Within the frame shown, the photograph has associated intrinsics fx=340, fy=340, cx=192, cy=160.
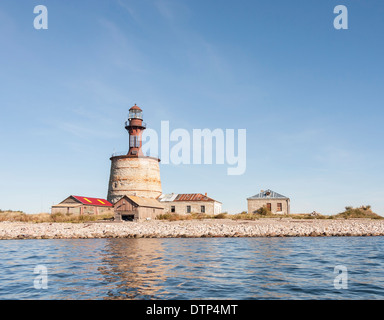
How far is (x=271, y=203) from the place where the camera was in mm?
45656

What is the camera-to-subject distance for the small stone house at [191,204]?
4597cm

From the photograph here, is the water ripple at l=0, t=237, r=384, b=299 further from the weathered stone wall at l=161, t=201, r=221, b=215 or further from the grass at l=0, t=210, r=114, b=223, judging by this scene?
the weathered stone wall at l=161, t=201, r=221, b=215

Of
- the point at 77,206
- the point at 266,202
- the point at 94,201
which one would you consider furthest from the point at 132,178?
the point at 266,202

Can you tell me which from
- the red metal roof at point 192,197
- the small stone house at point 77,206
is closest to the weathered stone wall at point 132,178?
the small stone house at point 77,206

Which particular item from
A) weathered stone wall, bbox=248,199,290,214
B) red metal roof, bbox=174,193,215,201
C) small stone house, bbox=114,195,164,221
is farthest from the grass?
weathered stone wall, bbox=248,199,290,214

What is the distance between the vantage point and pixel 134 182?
47.9 meters

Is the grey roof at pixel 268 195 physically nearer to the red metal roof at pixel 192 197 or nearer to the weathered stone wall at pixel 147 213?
the red metal roof at pixel 192 197

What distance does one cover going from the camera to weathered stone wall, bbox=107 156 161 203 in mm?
47938

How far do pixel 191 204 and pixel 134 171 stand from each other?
940 centimetres

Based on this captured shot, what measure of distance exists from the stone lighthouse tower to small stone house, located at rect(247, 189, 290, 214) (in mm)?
13958
